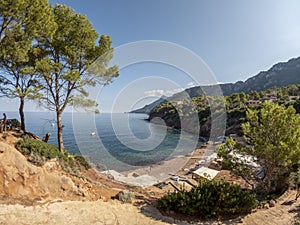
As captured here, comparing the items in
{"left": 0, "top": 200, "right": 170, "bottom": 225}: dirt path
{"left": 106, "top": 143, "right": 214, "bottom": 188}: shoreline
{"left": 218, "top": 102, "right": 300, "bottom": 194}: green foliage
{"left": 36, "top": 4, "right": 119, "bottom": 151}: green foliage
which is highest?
{"left": 36, "top": 4, "right": 119, "bottom": 151}: green foliage

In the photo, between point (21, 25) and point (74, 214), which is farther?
point (21, 25)

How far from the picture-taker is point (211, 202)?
19.5 feet

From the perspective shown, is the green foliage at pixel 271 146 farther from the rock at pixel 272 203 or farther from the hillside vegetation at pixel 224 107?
the hillside vegetation at pixel 224 107

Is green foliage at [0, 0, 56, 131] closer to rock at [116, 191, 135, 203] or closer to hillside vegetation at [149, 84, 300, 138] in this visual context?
rock at [116, 191, 135, 203]

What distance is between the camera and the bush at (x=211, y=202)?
5785 millimetres

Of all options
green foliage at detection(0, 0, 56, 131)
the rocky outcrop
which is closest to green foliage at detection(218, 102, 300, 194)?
the rocky outcrop

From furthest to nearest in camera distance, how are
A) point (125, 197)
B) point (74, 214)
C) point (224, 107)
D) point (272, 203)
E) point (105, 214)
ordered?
1. point (224, 107)
2. point (125, 197)
3. point (272, 203)
4. point (105, 214)
5. point (74, 214)

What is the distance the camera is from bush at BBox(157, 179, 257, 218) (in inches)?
228

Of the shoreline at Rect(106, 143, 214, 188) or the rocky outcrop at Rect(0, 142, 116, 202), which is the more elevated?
the rocky outcrop at Rect(0, 142, 116, 202)

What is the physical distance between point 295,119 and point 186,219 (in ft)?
17.7

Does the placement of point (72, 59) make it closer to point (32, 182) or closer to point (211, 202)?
point (32, 182)

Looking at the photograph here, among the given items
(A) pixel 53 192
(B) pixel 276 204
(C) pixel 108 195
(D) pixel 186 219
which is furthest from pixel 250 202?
(A) pixel 53 192

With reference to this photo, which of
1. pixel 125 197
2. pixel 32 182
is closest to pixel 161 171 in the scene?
pixel 125 197

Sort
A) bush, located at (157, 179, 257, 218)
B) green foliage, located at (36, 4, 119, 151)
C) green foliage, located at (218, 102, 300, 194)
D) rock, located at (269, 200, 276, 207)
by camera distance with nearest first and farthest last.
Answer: bush, located at (157, 179, 257, 218) < green foliage, located at (218, 102, 300, 194) < rock, located at (269, 200, 276, 207) < green foliage, located at (36, 4, 119, 151)
